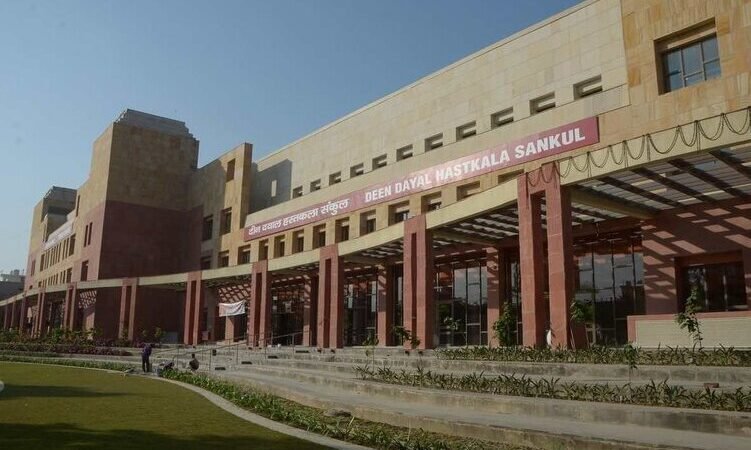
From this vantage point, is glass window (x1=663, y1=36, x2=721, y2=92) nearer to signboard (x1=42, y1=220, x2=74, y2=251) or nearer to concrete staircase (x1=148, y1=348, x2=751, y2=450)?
concrete staircase (x1=148, y1=348, x2=751, y2=450)

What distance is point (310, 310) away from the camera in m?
37.9

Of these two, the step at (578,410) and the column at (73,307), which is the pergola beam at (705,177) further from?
the column at (73,307)

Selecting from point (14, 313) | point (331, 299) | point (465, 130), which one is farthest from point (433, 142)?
point (14, 313)

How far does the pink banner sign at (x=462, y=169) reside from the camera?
23.4 m

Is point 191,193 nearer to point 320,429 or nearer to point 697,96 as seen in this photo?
point 697,96

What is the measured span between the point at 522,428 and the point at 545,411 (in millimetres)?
1636

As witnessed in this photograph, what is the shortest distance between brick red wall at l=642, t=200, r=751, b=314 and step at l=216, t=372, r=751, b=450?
12.5m

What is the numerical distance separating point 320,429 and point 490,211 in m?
11.8

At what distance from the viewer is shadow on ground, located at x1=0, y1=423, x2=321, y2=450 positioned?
868 centimetres

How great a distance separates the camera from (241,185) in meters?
46.8

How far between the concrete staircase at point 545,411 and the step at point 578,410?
0.04ft

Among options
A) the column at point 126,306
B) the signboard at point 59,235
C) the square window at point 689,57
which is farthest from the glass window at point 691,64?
the signboard at point 59,235

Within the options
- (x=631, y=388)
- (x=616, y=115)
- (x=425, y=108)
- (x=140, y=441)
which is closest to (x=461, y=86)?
(x=425, y=108)

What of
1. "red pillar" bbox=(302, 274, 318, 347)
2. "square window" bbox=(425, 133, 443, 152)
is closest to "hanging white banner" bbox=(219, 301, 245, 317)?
"red pillar" bbox=(302, 274, 318, 347)
